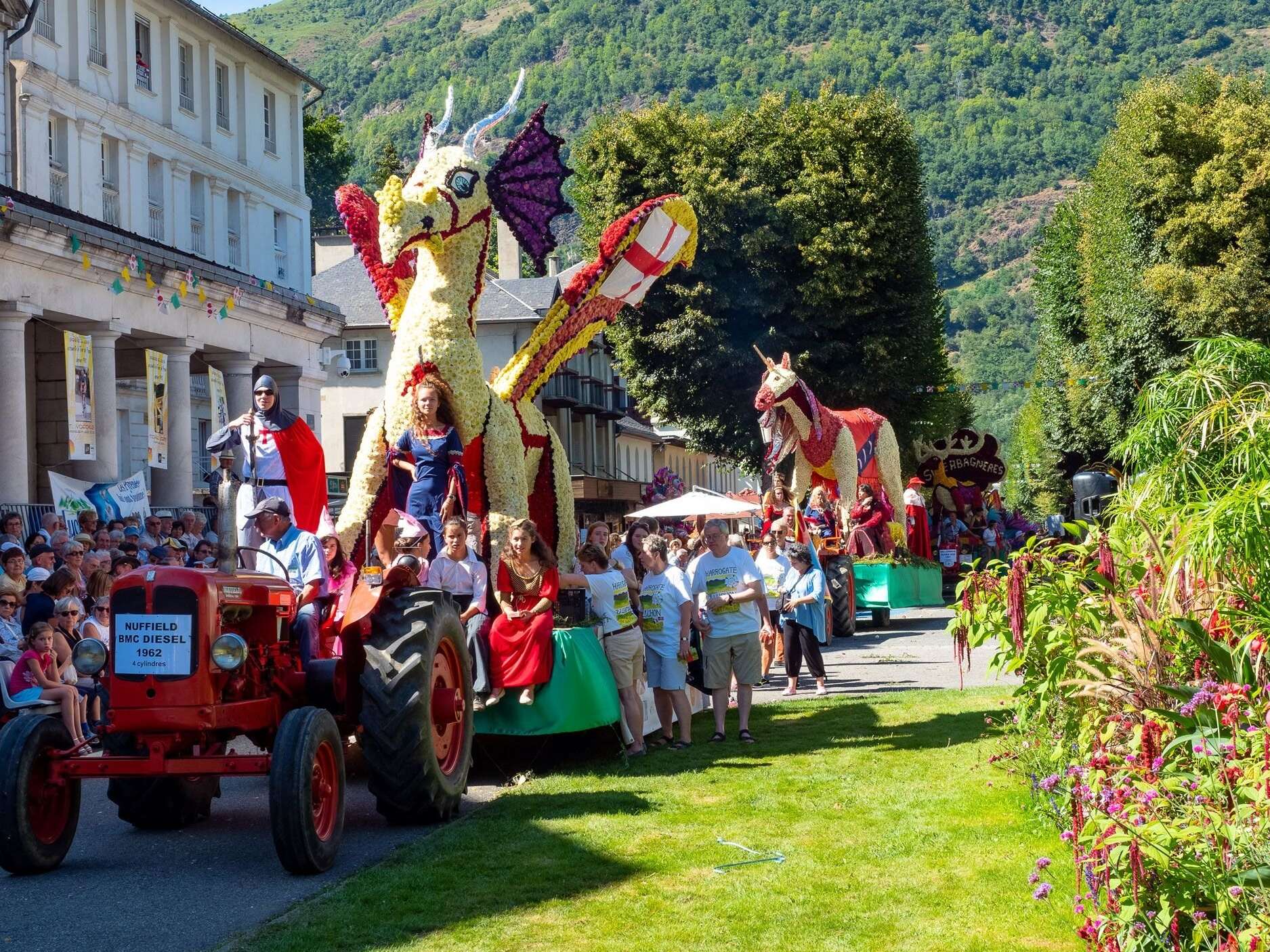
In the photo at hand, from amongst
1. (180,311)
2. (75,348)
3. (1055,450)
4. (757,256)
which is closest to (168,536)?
(75,348)

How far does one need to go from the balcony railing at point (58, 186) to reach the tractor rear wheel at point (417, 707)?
2369cm

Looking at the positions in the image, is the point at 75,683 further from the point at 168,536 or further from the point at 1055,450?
the point at 1055,450

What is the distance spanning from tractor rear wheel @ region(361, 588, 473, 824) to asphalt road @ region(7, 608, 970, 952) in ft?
0.87

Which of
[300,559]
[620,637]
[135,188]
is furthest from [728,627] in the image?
[135,188]

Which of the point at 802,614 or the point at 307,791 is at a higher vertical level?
the point at 802,614

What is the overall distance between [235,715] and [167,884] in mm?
846

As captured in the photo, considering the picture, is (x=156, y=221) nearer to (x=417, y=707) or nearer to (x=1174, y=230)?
(x=1174, y=230)

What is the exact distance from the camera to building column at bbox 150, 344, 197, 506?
29.1 metres

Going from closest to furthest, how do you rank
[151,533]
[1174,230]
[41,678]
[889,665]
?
[41,678], [889,665], [151,533], [1174,230]

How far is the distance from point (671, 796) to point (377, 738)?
2.17 metres

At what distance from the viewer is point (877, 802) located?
967 cm

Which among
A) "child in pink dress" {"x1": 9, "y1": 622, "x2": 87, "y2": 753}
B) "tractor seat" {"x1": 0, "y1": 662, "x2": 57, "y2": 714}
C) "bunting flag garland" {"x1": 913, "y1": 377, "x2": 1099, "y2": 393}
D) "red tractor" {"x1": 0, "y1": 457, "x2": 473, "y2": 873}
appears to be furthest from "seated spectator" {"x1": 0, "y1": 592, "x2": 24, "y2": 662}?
"bunting flag garland" {"x1": 913, "y1": 377, "x2": 1099, "y2": 393}

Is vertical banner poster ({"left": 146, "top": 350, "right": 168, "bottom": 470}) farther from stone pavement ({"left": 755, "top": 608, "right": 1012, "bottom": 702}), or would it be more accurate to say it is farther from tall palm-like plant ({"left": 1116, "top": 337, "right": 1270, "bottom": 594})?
tall palm-like plant ({"left": 1116, "top": 337, "right": 1270, "bottom": 594})

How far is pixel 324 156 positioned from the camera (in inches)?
2404
